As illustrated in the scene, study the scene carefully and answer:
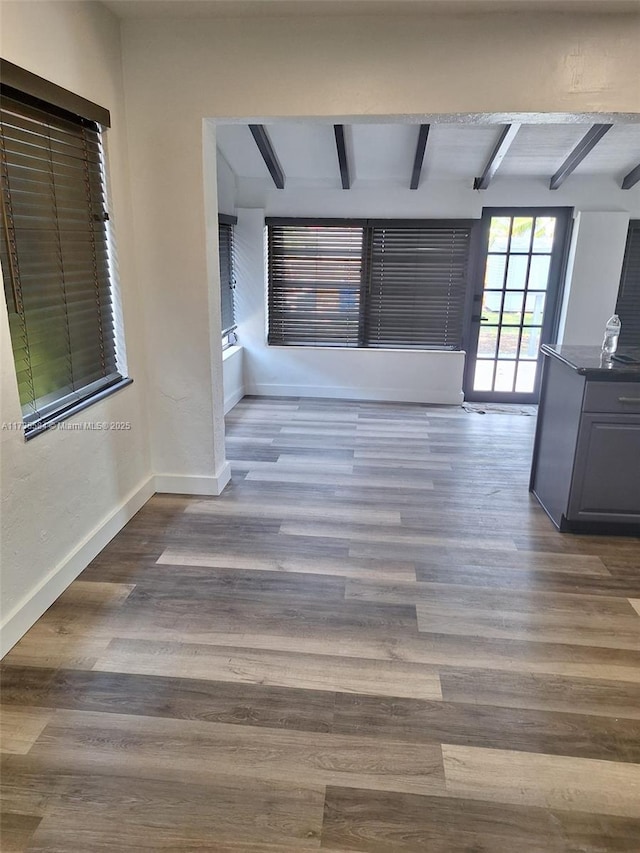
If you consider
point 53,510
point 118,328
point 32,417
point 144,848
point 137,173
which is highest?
point 137,173

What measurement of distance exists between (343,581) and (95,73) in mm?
2665

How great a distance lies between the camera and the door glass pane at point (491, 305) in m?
5.54

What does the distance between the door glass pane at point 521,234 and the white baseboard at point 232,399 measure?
3077mm

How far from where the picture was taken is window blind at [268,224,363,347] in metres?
5.53

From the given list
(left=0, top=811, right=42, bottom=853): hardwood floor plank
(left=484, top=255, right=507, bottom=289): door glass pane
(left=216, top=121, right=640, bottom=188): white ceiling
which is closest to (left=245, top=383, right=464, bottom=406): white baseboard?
(left=484, top=255, right=507, bottom=289): door glass pane

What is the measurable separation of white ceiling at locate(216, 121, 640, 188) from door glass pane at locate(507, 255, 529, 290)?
0.75 meters

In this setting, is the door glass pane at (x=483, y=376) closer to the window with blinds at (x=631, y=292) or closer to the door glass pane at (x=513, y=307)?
the door glass pane at (x=513, y=307)

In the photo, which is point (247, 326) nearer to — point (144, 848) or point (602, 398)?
point (602, 398)

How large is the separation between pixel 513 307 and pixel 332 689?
462 centimetres

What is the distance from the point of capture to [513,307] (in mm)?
5555

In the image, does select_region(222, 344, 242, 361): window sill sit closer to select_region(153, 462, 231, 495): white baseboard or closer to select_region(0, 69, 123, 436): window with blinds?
select_region(153, 462, 231, 495): white baseboard

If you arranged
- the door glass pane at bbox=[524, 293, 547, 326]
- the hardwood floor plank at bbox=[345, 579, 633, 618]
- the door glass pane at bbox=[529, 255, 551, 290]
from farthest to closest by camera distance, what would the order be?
the door glass pane at bbox=[524, 293, 547, 326] < the door glass pane at bbox=[529, 255, 551, 290] < the hardwood floor plank at bbox=[345, 579, 633, 618]

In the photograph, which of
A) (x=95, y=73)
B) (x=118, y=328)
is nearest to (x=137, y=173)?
(x=95, y=73)

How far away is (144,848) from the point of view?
1419 mm
